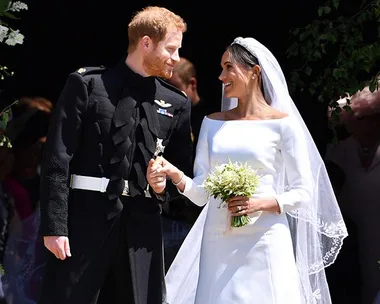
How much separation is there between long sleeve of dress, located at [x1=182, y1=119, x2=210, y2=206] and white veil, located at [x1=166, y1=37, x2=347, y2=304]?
355 millimetres

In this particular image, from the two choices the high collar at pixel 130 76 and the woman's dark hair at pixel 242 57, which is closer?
the high collar at pixel 130 76

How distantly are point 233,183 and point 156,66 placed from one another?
2.26ft

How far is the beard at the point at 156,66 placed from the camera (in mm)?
5445

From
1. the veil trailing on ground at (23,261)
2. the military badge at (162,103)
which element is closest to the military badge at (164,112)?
the military badge at (162,103)

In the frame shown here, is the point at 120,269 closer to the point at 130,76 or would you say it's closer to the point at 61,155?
the point at 61,155

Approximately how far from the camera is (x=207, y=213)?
568cm

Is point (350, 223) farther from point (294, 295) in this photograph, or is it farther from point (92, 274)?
point (92, 274)

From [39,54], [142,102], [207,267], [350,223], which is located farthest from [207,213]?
[39,54]

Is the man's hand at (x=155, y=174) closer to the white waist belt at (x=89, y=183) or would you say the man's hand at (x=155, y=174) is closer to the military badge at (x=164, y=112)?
the white waist belt at (x=89, y=183)

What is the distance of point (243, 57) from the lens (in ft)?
18.4

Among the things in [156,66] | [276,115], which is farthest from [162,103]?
[276,115]

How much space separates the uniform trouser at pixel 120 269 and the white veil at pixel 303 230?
36 centimetres

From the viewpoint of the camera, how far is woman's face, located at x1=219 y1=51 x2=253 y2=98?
5578mm

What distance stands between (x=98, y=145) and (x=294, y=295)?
1.19 metres
